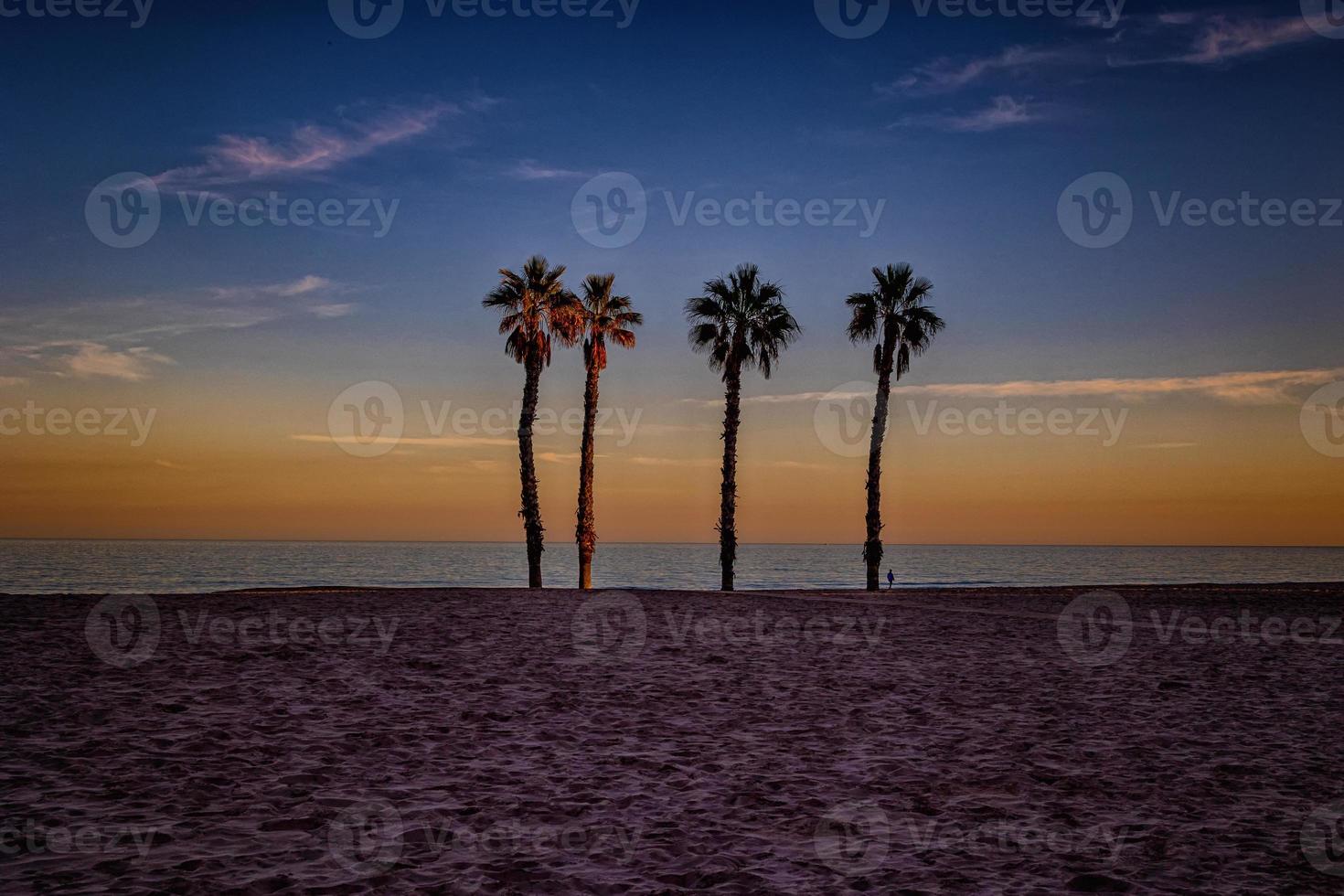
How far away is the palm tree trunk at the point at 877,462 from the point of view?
128 ft

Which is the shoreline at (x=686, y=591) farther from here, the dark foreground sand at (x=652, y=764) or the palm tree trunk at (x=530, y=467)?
the dark foreground sand at (x=652, y=764)

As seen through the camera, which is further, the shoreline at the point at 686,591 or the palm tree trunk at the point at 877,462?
the palm tree trunk at the point at 877,462

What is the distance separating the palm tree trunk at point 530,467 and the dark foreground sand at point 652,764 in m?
18.4

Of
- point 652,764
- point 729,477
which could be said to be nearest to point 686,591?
point 729,477

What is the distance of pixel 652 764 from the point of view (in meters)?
9.11

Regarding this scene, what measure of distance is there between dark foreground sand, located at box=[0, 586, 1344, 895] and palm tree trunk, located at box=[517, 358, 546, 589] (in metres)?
18.4

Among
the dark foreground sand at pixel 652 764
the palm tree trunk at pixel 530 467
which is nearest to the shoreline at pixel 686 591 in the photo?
the palm tree trunk at pixel 530 467

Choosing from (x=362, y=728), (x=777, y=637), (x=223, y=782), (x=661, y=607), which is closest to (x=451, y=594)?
(x=661, y=607)

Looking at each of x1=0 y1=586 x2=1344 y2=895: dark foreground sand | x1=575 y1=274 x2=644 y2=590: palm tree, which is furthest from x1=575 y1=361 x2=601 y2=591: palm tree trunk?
x1=0 y1=586 x2=1344 y2=895: dark foreground sand

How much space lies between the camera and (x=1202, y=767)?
30.0 ft

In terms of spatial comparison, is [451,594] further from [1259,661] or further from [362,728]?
[1259,661]

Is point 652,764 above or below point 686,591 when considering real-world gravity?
above

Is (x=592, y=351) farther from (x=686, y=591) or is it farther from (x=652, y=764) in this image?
(x=652, y=764)

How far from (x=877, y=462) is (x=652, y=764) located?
3138 cm
